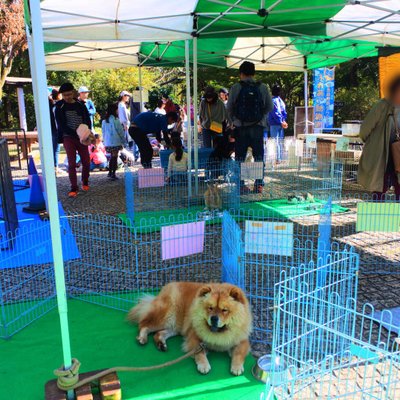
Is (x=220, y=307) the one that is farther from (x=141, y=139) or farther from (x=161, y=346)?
(x=141, y=139)

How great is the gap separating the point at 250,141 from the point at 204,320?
5.05 m

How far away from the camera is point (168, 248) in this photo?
11.1 feet

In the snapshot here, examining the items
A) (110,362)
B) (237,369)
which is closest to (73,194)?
(110,362)

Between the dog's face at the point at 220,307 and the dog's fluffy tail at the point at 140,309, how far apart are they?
62cm

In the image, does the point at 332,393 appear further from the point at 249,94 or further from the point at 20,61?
the point at 20,61

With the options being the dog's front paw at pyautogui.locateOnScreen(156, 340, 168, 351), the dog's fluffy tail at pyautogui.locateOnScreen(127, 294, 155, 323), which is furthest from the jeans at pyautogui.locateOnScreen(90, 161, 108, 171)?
the dog's front paw at pyautogui.locateOnScreen(156, 340, 168, 351)

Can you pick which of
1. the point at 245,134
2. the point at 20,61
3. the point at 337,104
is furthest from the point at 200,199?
the point at 20,61

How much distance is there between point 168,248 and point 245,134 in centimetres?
441

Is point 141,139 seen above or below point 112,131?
below

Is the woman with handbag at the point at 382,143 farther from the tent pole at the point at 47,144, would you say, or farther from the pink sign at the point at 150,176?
the tent pole at the point at 47,144

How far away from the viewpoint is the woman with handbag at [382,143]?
4707 millimetres

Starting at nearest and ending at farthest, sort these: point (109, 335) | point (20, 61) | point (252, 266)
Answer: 1. point (109, 335)
2. point (252, 266)
3. point (20, 61)

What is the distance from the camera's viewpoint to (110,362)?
9.42ft

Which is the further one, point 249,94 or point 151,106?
point 151,106
